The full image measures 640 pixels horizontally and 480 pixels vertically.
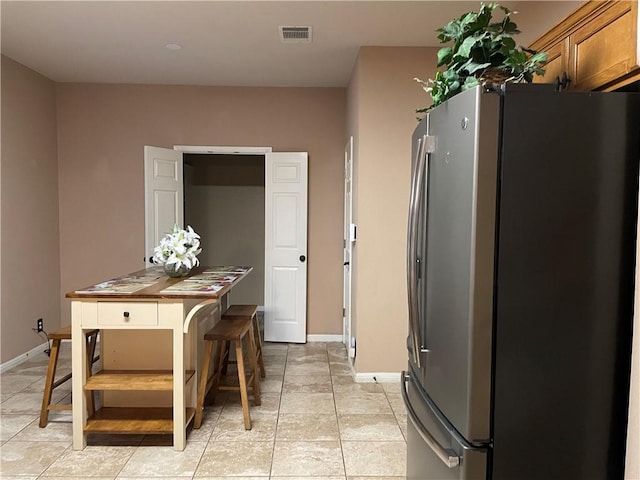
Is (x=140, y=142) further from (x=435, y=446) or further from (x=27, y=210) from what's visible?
(x=435, y=446)

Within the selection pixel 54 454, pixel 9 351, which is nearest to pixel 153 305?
pixel 54 454

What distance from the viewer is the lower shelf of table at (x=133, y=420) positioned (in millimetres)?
2582

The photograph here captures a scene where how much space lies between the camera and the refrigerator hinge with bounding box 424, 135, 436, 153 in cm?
156

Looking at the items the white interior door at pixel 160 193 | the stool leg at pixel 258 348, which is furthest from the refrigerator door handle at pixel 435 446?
the white interior door at pixel 160 193

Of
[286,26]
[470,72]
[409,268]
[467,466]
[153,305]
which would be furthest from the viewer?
[286,26]

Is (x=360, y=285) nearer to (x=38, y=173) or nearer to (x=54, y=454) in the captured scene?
(x=54, y=454)

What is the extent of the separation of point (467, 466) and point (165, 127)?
14.8 ft

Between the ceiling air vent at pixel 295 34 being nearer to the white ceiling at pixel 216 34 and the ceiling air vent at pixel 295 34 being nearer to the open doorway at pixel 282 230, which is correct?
the white ceiling at pixel 216 34

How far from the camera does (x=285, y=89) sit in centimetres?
485

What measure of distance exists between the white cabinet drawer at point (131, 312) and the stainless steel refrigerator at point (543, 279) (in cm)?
177

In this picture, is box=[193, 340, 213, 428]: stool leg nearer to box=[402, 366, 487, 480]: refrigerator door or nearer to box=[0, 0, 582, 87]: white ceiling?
box=[402, 366, 487, 480]: refrigerator door

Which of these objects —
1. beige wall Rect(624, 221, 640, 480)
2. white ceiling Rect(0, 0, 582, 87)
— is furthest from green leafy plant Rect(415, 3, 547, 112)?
white ceiling Rect(0, 0, 582, 87)

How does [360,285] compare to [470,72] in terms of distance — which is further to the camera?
[360,285]

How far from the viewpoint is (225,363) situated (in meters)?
3.49
